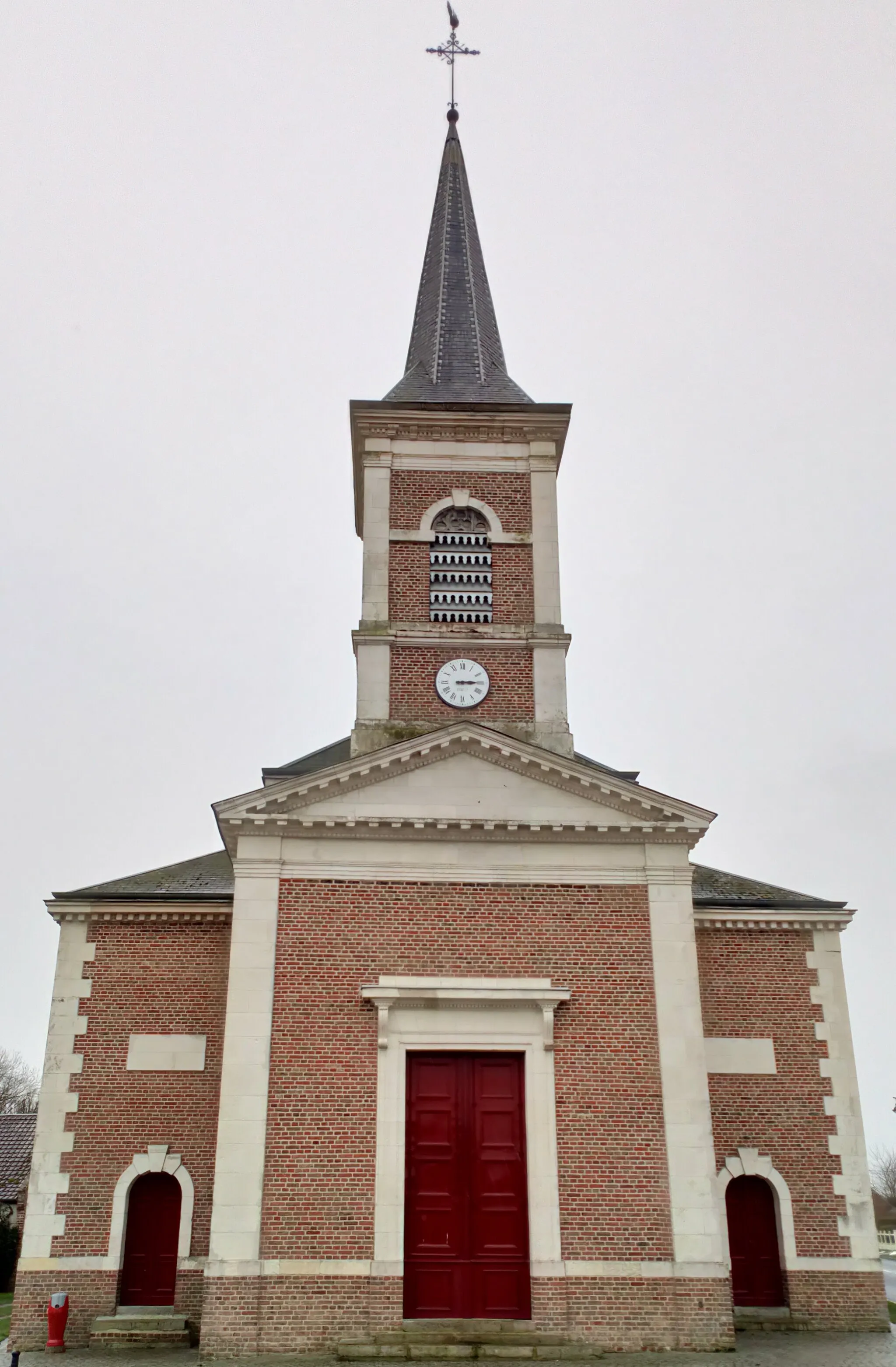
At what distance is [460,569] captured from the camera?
765 inches

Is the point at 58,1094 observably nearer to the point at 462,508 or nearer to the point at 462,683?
the point at 462,683

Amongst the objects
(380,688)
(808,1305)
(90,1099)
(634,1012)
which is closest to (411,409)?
(380,688)

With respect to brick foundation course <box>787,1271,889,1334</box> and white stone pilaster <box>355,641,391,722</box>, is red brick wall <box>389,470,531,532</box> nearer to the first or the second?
white stone pilaster <box>355,641,391,722</box>

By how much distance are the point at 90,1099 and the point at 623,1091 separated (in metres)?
7.84

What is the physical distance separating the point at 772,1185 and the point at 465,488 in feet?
40.0

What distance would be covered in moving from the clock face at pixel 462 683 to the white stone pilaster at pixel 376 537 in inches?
53.3

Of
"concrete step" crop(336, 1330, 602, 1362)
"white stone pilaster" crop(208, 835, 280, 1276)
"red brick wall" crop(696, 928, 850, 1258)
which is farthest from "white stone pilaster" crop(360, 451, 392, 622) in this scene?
"concrete step" crop(336, 1330, 602, 1362)

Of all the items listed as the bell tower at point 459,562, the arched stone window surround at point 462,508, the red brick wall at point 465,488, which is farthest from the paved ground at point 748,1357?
the red brick wall at point 465,488

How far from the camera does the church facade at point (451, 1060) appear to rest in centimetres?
1422

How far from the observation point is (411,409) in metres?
20.1

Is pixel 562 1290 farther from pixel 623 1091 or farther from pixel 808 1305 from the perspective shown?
pixel 808 1305

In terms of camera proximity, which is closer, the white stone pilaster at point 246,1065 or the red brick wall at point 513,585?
the white stone pilaster at point 246,1065

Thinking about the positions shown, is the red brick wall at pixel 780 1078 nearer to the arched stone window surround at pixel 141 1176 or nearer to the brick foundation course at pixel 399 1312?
the brick foundation course at pixel 399 1312

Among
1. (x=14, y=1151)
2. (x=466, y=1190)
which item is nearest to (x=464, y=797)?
(x=466, y=1190)
